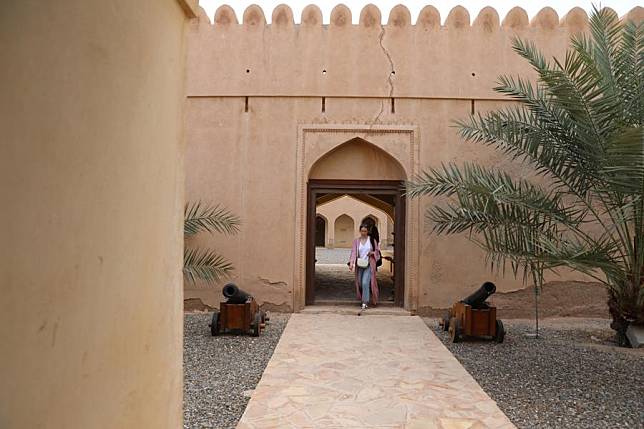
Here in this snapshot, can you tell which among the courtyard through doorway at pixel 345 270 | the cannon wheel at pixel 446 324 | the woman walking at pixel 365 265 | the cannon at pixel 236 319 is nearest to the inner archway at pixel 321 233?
the courtyard through doorway at pixel 345 270

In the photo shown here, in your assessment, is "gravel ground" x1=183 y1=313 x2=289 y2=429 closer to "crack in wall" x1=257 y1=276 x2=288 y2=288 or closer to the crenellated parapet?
"crack in wall" x1=257 y1=276 x2=288 y2=288

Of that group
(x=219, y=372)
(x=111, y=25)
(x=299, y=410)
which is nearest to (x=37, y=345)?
(x=111, y=25)

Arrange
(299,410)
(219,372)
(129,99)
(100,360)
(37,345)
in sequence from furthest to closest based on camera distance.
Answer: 1. (219,372)
2. (299,410)
3. (129,99)
4. (100,360)
5. (37,345)

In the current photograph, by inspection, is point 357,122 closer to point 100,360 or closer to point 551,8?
point 551,8

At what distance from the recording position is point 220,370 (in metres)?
5.41

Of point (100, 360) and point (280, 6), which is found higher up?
point (280, 6)

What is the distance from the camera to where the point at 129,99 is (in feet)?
6.81

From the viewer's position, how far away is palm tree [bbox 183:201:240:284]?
312 inches

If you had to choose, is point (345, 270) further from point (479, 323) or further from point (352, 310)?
point (479, 323)

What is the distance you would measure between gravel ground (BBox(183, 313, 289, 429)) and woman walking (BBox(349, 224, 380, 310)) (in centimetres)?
172

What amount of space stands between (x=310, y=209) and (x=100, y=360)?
24.1ft

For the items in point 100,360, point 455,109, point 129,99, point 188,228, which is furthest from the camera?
point 455,109

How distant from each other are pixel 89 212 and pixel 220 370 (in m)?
3.99

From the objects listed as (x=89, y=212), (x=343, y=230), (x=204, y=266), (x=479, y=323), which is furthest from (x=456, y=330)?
(x=343, y=230)
